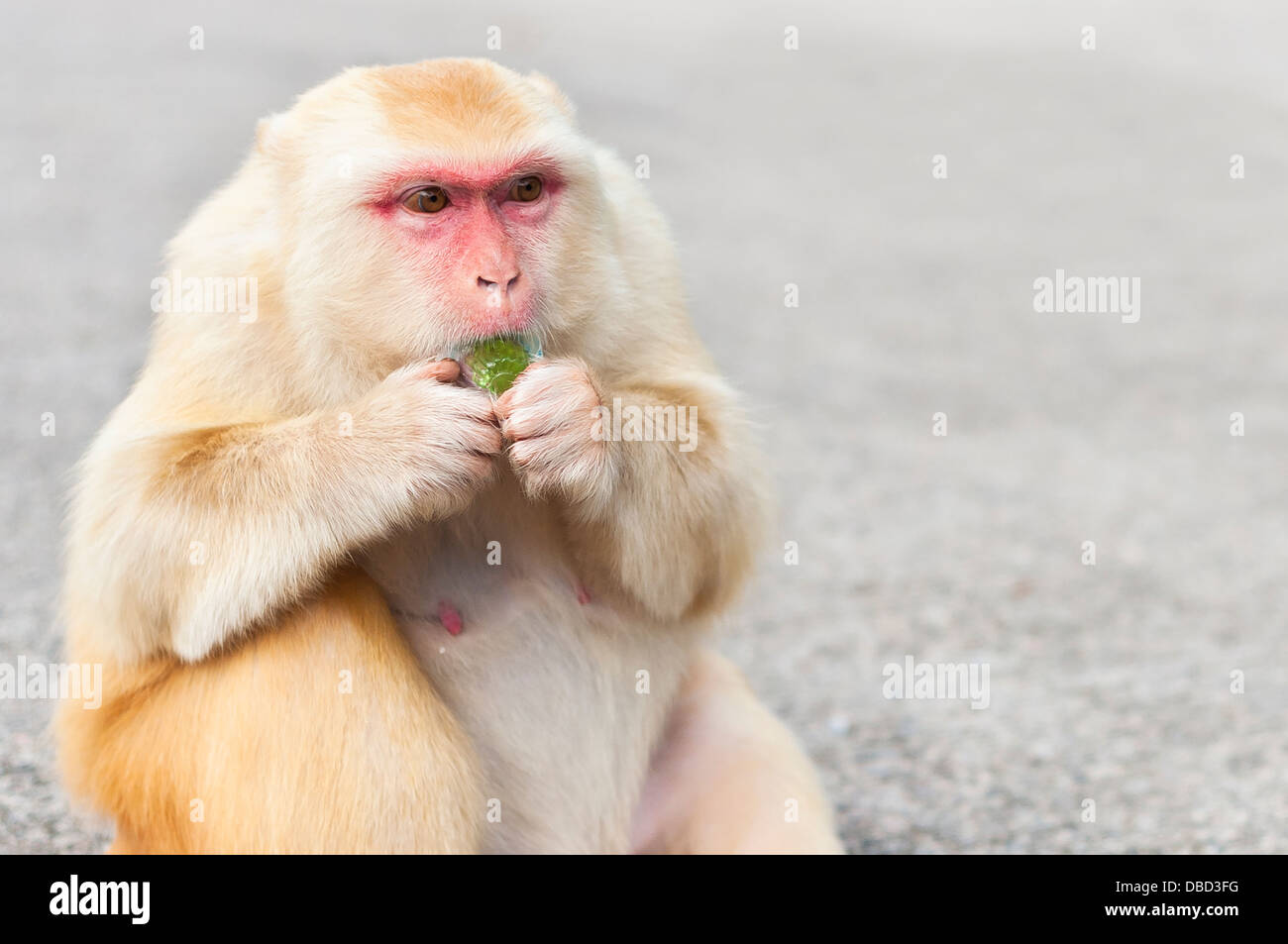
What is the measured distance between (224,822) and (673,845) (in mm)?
1530

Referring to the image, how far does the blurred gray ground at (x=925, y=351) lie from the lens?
22.2 ft

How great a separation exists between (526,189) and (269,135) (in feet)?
2.86

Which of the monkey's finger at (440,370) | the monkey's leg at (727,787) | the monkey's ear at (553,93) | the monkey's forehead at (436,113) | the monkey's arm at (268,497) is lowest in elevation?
the monkey's leg at (727,787)

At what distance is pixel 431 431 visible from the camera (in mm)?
3861

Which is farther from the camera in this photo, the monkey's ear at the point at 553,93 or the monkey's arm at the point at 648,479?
the monkey's ear at the point at 553,93

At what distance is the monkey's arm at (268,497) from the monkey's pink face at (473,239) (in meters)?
0.21

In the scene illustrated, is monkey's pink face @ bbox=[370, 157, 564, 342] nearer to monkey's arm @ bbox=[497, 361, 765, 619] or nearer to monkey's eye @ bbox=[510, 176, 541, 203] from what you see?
monkey's eye @ bbox=[510, 176, 541, 203]

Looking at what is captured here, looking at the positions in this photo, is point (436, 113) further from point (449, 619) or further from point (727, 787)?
point (727, 787)

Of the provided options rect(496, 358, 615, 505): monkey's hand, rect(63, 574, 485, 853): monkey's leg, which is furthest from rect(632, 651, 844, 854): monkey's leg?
rect(496, 358, 615, 505): monkey's hand

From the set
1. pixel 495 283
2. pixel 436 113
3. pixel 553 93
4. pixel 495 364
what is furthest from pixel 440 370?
pixel 553 93

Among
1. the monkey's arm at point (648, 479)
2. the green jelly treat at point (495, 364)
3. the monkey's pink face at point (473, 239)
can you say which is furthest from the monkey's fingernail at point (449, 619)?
the monkey's pink face at point (473, 239)

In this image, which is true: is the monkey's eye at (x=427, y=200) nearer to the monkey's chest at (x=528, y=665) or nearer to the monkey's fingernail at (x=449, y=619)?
the monkey's chest at (x=528, y=665)

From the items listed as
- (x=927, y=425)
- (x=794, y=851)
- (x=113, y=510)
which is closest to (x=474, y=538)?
(x=113, y=510)

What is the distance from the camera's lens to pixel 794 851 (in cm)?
461
